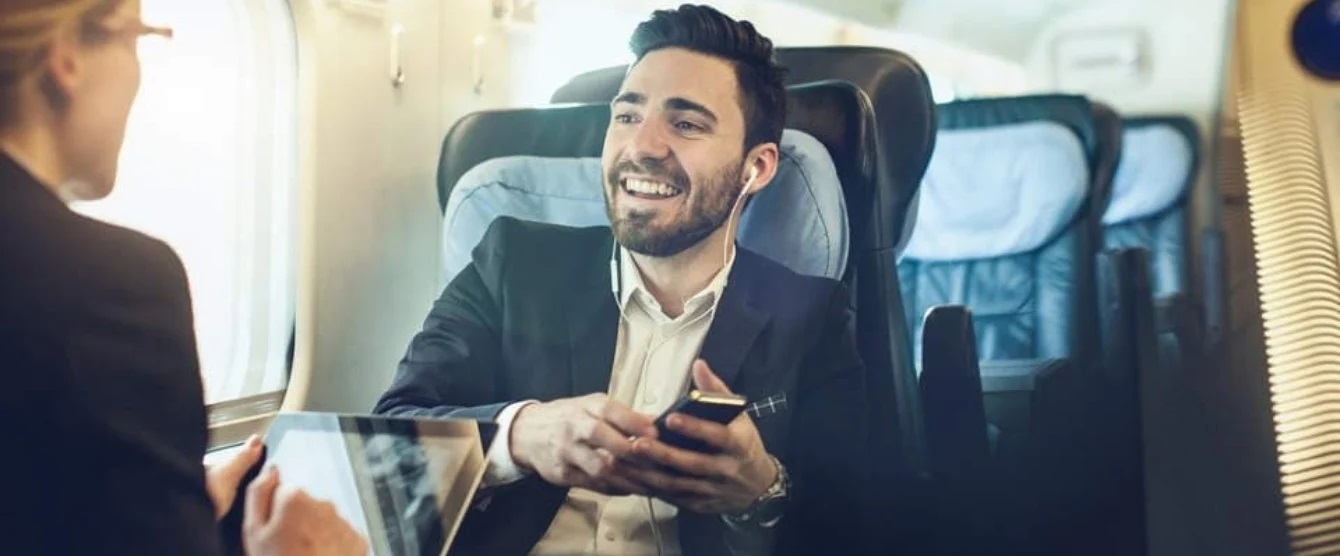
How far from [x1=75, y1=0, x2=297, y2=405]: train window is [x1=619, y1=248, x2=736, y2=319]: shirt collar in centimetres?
32

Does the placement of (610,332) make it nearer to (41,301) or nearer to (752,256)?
(752,256)

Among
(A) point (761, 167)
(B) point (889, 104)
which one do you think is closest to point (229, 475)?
(A) point (761, 167)

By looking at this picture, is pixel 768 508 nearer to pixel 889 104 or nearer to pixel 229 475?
pixel 889 104

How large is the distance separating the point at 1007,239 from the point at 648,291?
322 mm

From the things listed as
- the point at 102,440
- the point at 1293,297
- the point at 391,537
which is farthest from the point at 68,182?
the point at 1293,297

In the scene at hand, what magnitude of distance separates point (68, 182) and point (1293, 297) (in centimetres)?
100

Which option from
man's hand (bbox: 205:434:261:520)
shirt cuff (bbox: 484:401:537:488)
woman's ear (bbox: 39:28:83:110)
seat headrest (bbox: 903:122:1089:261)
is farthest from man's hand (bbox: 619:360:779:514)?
woman's ear (bbox: 39:28:83:110)

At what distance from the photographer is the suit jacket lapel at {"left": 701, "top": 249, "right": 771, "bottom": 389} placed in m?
1.05

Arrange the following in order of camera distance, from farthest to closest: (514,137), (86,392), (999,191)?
(514,137) < (999,191) < (86,392)

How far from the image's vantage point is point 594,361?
1.09m

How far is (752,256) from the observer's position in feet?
3.52

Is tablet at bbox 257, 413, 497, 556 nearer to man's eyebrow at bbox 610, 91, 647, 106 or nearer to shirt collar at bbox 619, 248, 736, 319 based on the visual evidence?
shirt collar at bbox 619, 248, 736, 319

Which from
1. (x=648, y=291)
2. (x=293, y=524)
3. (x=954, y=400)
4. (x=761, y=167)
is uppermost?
(x=761, y=167)

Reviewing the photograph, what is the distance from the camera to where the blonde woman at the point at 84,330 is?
938 mm
